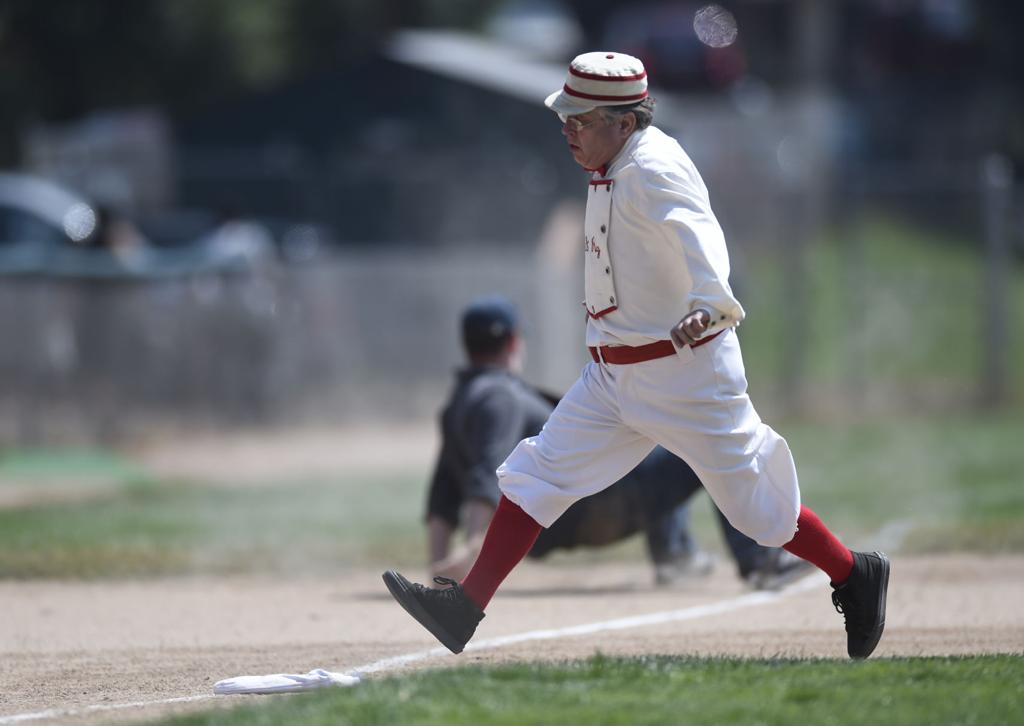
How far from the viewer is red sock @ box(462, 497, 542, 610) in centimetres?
541

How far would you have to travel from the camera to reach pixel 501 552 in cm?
541

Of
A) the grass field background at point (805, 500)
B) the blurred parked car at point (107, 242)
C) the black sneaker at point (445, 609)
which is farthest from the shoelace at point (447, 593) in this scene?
the blurred parked car at point (107, 242)

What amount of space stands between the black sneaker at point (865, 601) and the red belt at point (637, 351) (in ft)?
3.44

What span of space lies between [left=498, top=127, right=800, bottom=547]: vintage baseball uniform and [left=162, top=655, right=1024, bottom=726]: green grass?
589 mm

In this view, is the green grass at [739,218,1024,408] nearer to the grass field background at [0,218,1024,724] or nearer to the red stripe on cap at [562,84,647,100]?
the grass field background at [0,218,1024,724]

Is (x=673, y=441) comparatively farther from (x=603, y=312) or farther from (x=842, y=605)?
(x=842, y=605)

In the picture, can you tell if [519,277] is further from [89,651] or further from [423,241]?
[89,651]

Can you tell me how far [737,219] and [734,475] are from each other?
17.9 m

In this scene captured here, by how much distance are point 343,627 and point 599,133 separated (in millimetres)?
2693

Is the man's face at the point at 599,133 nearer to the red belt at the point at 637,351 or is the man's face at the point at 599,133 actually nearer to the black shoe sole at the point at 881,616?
the red belt at the point at 637,351

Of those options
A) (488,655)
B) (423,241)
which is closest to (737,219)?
(423,241)

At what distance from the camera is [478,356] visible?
303 inches

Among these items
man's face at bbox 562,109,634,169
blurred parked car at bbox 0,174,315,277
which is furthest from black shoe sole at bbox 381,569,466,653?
blurred parked car at bbox 0,174,315,277

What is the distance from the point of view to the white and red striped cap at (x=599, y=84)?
207 inches
